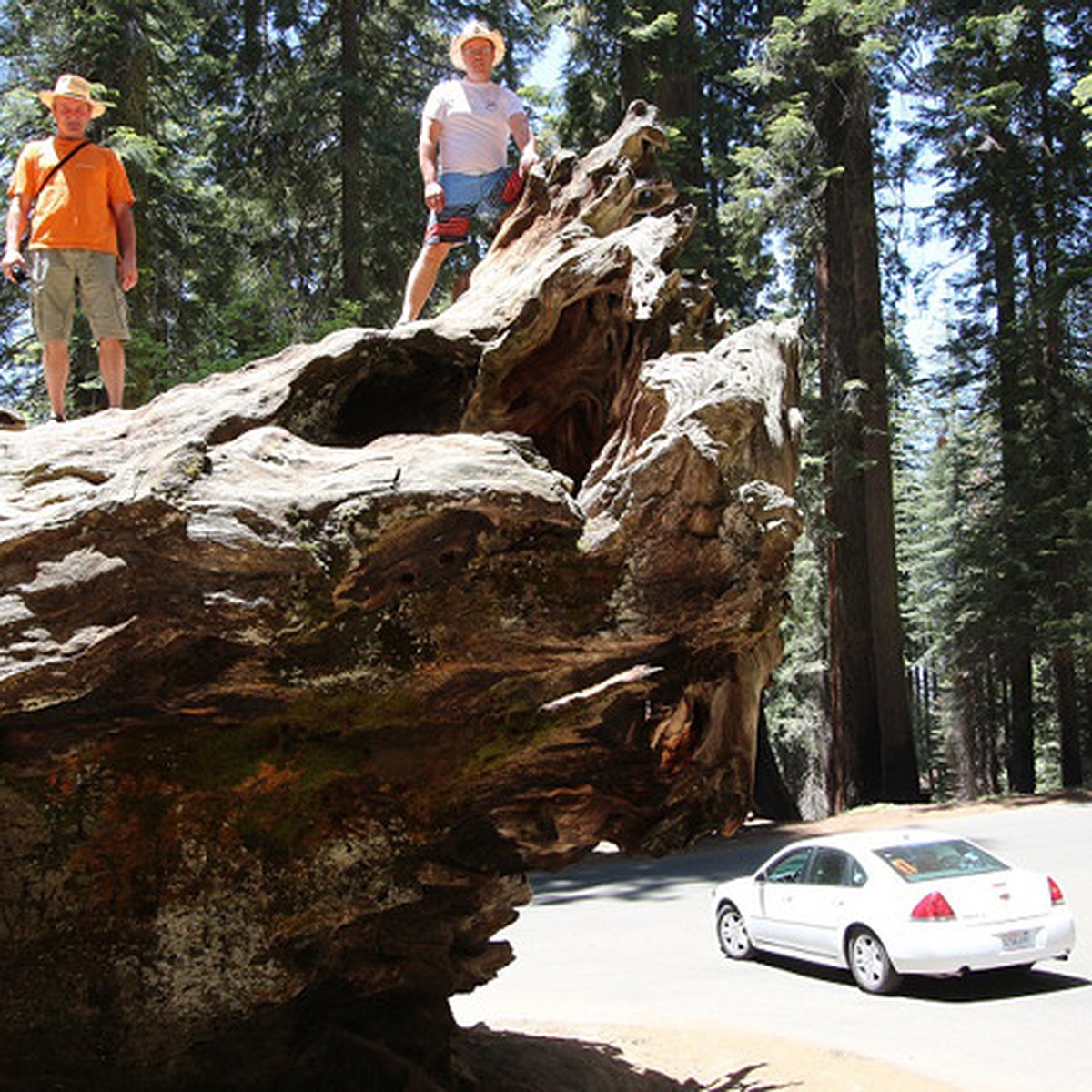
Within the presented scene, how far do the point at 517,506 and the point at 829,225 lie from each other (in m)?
20.9

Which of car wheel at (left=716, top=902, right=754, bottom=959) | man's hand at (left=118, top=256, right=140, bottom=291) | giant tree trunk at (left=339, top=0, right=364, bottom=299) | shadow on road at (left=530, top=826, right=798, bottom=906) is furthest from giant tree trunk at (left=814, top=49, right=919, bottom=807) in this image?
man's hand at (left=118, top=256, right=140, bottom=291)

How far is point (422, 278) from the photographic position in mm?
7000

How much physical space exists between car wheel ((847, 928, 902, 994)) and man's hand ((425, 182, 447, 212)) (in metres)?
7.60

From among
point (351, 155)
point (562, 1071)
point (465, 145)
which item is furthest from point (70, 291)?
point (351, 155)

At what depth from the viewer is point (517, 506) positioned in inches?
153

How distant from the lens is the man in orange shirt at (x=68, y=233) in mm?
6574

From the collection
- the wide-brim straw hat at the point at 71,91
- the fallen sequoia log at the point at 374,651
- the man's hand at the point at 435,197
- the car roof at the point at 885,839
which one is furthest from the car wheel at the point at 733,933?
the wide-brim straw hat at the point at 71,91

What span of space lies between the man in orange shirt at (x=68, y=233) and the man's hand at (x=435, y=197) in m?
1.66

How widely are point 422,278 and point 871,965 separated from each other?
7611 mm

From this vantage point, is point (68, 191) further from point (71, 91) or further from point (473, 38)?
point (473, 38)

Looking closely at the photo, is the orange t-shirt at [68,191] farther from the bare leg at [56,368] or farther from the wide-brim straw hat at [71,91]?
the bare leg at [56,368]

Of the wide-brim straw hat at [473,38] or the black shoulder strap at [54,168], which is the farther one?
the wide-brim straw hat at [473,38]

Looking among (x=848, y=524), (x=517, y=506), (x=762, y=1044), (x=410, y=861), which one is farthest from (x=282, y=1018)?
(x=848, y=524)

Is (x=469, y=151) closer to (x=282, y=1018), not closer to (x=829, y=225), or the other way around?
(x=282, y=1018)
